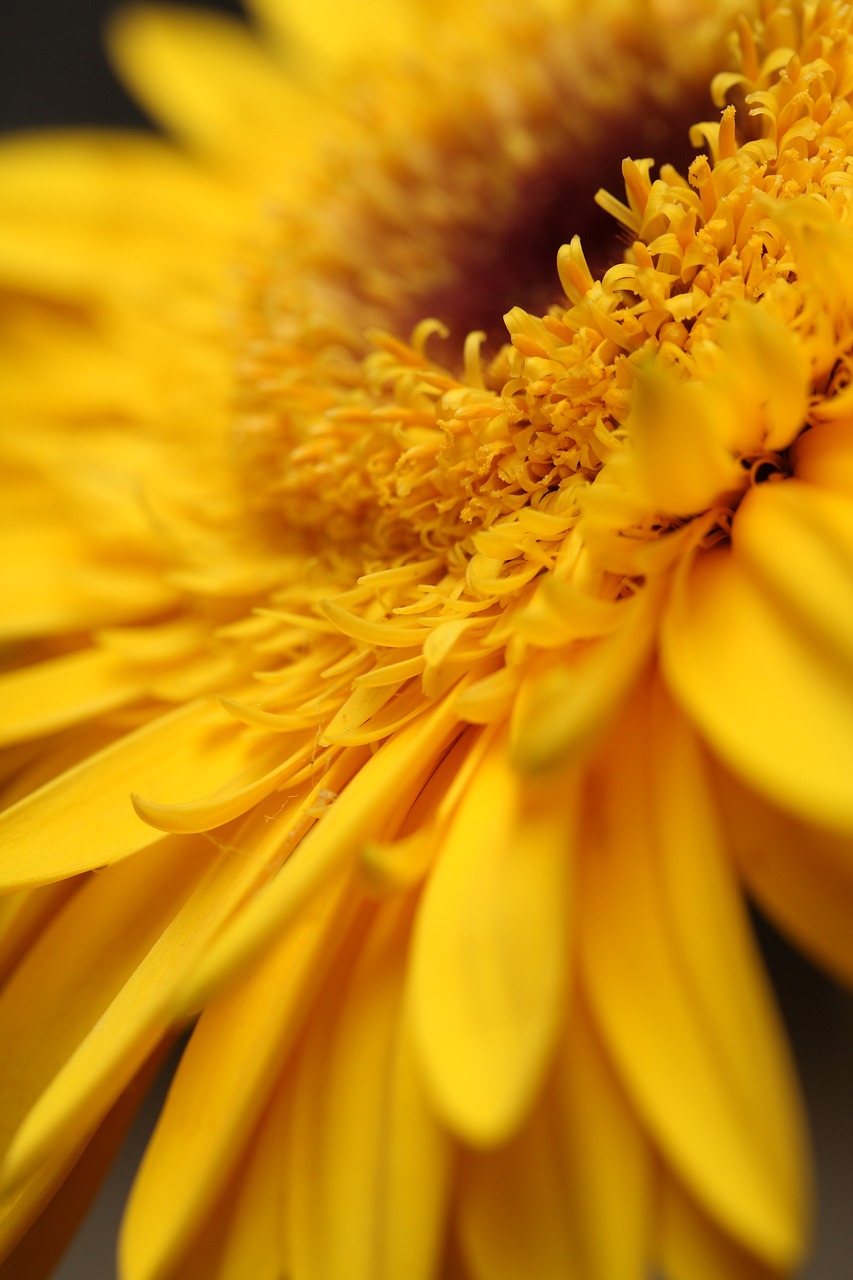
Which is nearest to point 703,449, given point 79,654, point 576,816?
point 576,816

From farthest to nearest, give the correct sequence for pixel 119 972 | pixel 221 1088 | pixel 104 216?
pixel 104 216 < pixel 119 972 < pixel 221 1088

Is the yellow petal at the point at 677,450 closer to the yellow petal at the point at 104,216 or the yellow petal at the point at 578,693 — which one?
the yellow petal at the point at 578,693

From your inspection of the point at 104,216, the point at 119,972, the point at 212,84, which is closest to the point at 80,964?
the point at 119,972

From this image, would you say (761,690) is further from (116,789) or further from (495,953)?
(116,789)

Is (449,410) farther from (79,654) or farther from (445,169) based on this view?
(445,169)

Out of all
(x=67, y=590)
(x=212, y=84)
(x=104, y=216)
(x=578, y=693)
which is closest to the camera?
(x=578, y=693)

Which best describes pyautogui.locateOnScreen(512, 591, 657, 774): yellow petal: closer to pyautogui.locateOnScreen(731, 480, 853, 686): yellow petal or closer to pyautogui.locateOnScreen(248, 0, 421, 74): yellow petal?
pyautogui.locateOnScreen(731, 480, 853, 686): yellow petal

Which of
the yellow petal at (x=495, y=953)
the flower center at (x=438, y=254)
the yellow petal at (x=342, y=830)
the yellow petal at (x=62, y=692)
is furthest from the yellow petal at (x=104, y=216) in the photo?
the yellow petal at (x=495, y=953)
